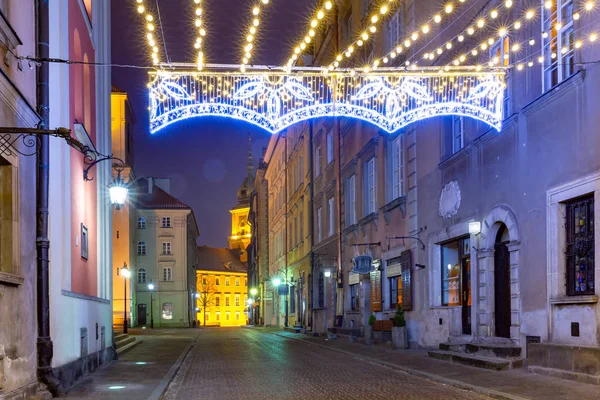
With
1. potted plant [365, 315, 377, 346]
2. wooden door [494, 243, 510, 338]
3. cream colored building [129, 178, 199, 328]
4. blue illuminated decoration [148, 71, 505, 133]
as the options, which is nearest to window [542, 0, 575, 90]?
blue illuminated decoration [148, 71, 505, 133]

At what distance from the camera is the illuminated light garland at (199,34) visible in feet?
34.2

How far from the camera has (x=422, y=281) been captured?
22.7m

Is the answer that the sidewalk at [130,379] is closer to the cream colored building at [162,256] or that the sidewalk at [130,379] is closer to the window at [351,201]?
the window at [351,201]

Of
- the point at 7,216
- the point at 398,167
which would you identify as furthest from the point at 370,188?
the point at 7,216

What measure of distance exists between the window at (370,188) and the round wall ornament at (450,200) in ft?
25.4

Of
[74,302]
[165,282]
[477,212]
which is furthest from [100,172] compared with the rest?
[165,282]

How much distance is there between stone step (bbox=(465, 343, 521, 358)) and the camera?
15758 mm

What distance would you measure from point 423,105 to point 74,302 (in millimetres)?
7835

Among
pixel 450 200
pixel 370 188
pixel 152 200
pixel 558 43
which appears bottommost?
pixel 450 200

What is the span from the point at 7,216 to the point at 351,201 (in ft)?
77.2

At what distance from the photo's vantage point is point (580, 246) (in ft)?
44.6

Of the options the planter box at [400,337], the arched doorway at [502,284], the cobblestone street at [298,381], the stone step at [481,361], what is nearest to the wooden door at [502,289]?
the arched doorway at [502,284]

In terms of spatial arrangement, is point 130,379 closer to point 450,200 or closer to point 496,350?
point 496,350

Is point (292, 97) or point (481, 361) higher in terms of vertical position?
point (292, 97)
